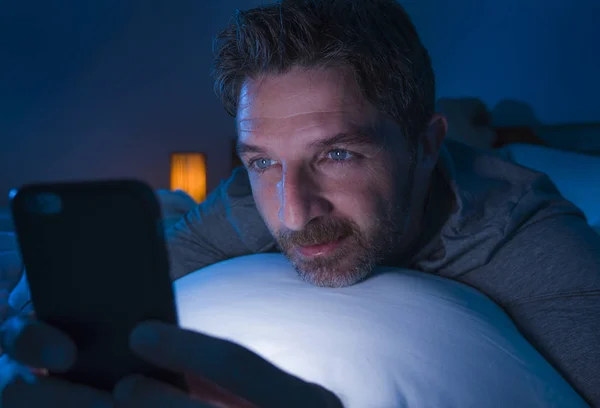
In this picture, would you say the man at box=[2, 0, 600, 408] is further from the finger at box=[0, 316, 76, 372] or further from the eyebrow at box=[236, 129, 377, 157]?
the finger at box=[0, 316, 76, 372]

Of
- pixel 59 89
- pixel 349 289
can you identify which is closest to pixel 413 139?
pixel 349 289

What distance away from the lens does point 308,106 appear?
0.76 metres

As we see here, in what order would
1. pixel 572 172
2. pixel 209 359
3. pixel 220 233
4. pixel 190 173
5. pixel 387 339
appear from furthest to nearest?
pixel 190 173, pixel 572 172, pixel 220 233, pixel 387 339, pixel 209 359

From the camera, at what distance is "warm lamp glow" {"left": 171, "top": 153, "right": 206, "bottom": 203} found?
2.70m

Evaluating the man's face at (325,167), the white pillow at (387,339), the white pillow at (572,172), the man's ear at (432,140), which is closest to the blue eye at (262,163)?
the man's face at (325,167)

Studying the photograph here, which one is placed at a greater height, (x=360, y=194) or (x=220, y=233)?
(x=360, y=194)

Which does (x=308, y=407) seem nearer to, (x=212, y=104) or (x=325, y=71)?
(x=325, y=71)

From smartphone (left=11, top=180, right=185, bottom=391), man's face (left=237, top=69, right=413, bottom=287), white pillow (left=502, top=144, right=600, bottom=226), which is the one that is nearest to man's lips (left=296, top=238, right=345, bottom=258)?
man's face (left=237, top=69, right=413, bottom=287)

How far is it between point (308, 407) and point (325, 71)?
24.6 inches

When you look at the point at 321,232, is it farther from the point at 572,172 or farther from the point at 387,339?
the point at 572,172

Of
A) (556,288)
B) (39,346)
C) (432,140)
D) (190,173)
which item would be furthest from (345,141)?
→ (190,173)

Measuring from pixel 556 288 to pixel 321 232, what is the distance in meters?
0.44

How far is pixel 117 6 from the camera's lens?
2955mm

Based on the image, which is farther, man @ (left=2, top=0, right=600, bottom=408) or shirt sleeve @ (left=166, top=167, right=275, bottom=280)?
shirt sleeve @ (left=166, top=167, right=275, bottom=280)
